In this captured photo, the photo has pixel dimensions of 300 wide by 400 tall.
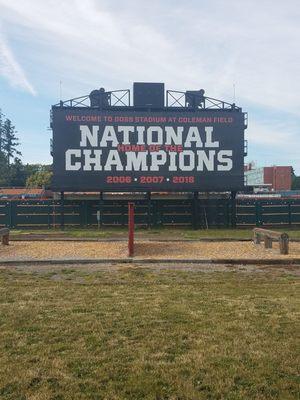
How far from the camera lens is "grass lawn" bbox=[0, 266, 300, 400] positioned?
160 inches

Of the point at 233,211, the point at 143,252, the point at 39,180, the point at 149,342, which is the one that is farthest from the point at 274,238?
the point at 39,180

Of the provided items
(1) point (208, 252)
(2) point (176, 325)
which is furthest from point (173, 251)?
(2) point (176, 325)

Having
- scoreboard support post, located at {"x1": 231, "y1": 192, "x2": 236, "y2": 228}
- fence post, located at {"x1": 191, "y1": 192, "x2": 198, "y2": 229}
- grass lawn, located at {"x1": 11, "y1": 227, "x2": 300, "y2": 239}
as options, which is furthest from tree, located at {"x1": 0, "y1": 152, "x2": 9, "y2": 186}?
scoreboard support post, located at {"x1": 231, "y1": 192, "x2": 236, "y2": 228}

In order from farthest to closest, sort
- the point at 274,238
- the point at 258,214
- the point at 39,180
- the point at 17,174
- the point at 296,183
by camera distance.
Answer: the point at 296,183, the point at 17,174, the point at 39,180, the point at 258,214, the point at 274,238

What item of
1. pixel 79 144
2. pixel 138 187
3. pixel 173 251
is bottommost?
pixel 173 251

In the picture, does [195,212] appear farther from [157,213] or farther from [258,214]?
[258,214]

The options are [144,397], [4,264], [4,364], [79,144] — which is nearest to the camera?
[144,397]

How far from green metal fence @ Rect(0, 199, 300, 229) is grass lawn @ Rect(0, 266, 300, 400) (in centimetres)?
2103

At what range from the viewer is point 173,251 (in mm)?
15641

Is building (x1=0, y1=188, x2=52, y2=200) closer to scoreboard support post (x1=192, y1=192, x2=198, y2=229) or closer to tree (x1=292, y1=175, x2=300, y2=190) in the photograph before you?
scoreboard support post (x1=192, y1=192, x2=198, y2=229)

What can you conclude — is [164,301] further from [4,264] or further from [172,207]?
[172,207]

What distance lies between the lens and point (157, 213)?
30297mm

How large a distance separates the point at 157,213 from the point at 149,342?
82.2 feet

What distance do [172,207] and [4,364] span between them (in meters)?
26.0
